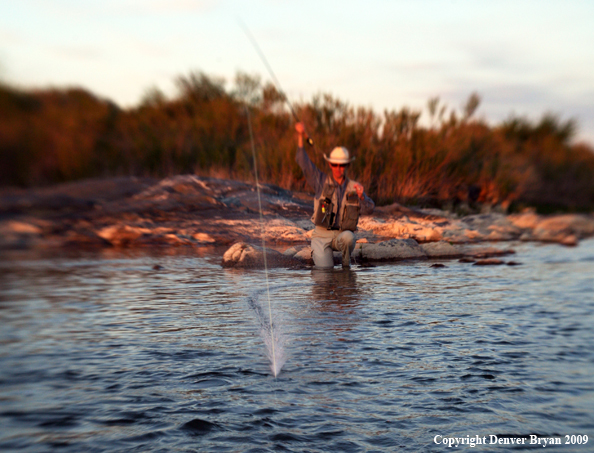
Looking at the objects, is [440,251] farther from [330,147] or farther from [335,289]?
[330,147]

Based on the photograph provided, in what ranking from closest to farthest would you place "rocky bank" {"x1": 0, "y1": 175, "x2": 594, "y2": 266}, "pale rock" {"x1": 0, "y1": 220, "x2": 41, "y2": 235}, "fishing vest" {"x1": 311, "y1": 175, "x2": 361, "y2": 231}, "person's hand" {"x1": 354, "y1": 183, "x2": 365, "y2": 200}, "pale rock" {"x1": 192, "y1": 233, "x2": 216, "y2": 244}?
"pale rock" {"x1": 0, "y1": 220, "x2": 41, "y2": 235} → "person's hand" {"x1": 354, "y1": 183, "x2": 365, "y2": 200} → "fishing vest" {"x1": 311, "y1": 175, "x2": 361, "y2": 231} → "rocky bank" {"x1": 0, "y1": 175, "x2": 594, "y2": 266} → "pale rock" {"x1": 192, "y1": 233, "x2": 216, "y2": 244}

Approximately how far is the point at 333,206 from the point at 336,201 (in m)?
0.08

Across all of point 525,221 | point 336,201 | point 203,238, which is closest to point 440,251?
point 336,201

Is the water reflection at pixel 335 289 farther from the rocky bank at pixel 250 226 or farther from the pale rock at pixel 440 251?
the pale rock at pixel 440 251

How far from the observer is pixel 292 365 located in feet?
14.4

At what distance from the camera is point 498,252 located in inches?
444

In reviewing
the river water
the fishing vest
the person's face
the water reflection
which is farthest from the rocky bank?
the river water

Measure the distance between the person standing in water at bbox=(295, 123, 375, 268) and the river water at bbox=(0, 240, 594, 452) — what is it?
3.54ft

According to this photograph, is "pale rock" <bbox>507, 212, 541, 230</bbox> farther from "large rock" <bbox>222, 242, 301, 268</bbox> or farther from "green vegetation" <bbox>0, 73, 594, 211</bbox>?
"large rock" <bbox>222, 242, 301, 268</bbox>

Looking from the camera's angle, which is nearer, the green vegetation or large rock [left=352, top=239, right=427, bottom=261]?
large rock [left=352, top=239, right=427, bottom=261]

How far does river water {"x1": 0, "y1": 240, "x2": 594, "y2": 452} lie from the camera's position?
10.7 ft

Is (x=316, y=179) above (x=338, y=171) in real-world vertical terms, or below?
below

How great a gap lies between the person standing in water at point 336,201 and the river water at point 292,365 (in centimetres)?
108

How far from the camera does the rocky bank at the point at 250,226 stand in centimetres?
1052
